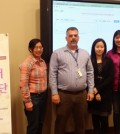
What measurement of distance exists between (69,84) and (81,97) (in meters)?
0.20

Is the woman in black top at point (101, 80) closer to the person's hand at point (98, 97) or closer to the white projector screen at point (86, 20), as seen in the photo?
the person's hand at point (98, 97)

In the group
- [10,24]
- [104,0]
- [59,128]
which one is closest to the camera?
[59,128]

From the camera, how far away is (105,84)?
8.78 ft

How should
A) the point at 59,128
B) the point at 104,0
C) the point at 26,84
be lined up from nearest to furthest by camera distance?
the point at 26,84 → the point at 59,128 → the point at 104,0

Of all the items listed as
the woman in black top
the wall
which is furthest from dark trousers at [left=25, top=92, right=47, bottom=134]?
the woman in black top

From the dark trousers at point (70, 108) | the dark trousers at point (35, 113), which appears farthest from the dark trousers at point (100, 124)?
the dark trousers at point (35, 113)

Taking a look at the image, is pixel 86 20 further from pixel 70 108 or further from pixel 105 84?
pixel 70 108

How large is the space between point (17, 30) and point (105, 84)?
1.16 meters

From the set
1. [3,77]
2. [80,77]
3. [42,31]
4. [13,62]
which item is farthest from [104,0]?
[3,77]

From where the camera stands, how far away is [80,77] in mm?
2584

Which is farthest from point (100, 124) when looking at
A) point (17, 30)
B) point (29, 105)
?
point (17, 30)

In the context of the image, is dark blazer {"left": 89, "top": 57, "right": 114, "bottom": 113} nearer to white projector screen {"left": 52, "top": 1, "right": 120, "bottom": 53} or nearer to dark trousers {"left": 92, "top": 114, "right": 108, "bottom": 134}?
dark trousers {"left": 92, "top": 114, "right": 108, "bottom": 134}

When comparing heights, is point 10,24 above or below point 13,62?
above

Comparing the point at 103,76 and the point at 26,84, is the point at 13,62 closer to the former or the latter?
the point at 26,84
